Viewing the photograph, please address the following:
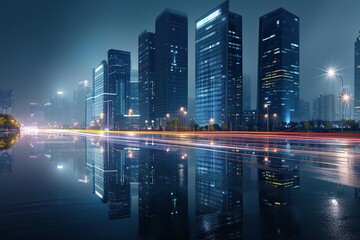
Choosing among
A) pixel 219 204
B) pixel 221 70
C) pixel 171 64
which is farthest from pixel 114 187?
pixel 171 64

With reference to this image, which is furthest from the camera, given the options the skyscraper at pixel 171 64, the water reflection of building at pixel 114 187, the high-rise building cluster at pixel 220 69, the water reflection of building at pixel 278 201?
the skyscraper at pixel 171 64

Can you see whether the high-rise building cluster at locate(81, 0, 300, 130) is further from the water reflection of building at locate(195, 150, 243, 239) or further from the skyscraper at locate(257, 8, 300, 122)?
the water reflection of building at locate(195, 150, 243, 239)

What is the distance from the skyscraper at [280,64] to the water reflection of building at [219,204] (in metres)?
173

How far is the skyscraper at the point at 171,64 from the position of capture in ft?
581

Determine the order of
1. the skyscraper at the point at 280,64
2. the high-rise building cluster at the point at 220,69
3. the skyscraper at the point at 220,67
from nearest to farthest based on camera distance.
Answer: the skyscraper at the point at 220,67, the high-rise building cluster at the point at 220,69, the skyscraper at the point at 280,64

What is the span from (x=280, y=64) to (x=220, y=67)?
1849 inches

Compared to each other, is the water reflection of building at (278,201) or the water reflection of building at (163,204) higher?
the water reflection of building at (278,201)

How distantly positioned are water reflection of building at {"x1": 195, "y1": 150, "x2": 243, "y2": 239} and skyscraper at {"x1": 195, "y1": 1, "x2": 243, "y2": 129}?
14536cm

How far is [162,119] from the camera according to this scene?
177m

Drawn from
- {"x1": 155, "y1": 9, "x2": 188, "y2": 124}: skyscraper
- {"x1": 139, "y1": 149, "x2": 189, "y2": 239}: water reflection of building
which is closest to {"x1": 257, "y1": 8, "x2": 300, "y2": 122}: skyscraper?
{"x1": 155, "y1": 9, "x2": 188, "y2": 124}: skyscraper

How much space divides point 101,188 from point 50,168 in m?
5.77

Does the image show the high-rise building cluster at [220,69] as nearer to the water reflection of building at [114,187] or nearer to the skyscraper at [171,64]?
the skyscraper at [171,64]

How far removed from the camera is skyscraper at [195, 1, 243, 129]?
15550 cm

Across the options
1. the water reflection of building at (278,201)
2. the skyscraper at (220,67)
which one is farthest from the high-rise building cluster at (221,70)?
the water reflection of building at (278,201)
